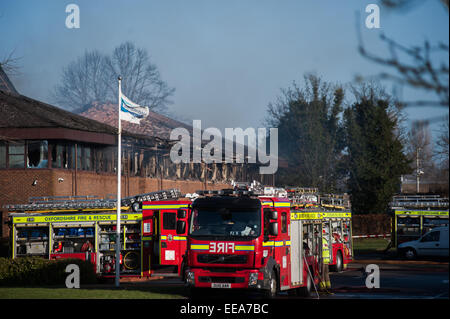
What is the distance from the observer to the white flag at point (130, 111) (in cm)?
2452

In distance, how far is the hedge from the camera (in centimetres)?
2327

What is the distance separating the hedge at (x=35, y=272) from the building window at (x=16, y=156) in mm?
14586

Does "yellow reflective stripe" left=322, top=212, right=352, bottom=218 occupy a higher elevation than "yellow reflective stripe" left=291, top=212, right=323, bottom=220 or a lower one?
lower

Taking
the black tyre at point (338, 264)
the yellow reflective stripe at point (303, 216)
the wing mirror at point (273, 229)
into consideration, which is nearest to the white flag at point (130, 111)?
the yellow reflective stripe at point (303, 216)

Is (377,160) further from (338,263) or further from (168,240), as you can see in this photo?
(168,240)

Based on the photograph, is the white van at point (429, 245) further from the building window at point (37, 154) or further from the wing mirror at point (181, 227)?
the wing mirror at point (181, 227)

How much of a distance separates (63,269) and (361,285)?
10.3 metres

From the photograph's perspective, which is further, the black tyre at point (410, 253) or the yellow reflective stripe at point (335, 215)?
the black tyre at point (410, 253)

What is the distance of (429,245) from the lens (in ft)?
116

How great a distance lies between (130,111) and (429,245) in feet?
61.0

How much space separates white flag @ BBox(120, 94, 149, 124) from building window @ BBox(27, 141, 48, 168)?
557 inches

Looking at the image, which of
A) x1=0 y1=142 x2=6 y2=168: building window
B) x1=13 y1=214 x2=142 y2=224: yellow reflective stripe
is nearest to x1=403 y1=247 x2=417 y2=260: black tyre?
x1=13 y1=214 x2=142 y2=224: yellow reflective stripe

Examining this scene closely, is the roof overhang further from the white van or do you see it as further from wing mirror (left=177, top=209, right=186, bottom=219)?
wing mirror (left=177, top=209, right=186, bottom=219)
